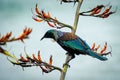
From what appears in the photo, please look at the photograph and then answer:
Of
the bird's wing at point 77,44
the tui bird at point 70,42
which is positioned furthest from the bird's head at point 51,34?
the bird's wing at point 77,44

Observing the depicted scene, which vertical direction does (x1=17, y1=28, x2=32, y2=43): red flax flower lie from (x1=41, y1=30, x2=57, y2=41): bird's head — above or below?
above

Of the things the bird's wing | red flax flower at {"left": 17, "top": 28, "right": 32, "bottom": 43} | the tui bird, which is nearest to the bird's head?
the tui bird

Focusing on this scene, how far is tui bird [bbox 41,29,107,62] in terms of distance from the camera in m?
5.89

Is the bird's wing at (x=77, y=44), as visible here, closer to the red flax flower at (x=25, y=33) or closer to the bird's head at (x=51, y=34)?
the bird's head at (x=51, y=34)

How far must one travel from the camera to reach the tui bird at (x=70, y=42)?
5.89m

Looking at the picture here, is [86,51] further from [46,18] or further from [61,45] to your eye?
[46,18]

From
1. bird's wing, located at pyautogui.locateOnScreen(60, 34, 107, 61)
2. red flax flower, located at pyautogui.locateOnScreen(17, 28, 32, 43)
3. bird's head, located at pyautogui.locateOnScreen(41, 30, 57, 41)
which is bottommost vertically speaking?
bird's wing, located at pyautogui.locateOnScreen(60, 34, 107, 61)

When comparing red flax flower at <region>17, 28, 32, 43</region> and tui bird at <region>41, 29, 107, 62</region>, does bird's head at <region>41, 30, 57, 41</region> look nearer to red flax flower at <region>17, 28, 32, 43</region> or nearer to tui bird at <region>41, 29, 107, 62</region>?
tui bird at <region>41, 29, 107, 62</region>

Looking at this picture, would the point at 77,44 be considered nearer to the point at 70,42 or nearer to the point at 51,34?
the point at 70,42

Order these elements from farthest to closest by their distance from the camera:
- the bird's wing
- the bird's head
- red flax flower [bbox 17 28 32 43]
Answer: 1. the bird's head
2. the bird's wing
3. red flax flower [bbox 17 28 32 43]

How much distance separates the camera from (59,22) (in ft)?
22.0

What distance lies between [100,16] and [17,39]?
135 inches

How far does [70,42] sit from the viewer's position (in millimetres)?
6133

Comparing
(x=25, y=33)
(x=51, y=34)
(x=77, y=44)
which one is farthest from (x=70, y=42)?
(x=25, y=33)
